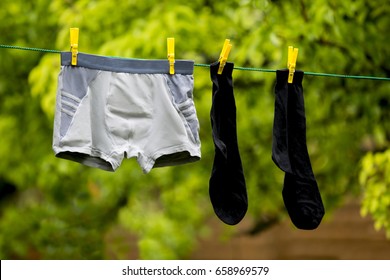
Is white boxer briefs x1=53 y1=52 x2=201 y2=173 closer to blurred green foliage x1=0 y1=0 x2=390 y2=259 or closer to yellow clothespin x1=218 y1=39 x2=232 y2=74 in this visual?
yellow clothespin x1=218 y1=39 x2=232 y2=74

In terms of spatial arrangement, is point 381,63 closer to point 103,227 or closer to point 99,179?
point 99,179

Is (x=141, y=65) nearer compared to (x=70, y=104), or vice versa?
(x=70, y=104)

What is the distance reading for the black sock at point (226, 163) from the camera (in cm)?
392

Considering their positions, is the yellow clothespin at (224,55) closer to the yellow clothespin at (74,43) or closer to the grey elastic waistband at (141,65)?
the grey elastic waistband at (141,65)

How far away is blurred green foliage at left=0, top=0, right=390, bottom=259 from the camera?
19.5 ft

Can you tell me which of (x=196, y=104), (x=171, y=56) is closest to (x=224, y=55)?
(x=171, y=56)

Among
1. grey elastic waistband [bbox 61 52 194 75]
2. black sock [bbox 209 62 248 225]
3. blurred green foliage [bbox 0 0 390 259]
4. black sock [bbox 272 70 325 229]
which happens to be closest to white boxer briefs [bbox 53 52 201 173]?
grey elastic waistband [bbox 61 52 194 75]

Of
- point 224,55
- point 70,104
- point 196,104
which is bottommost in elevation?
point 70,104

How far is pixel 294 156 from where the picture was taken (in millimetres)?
4012

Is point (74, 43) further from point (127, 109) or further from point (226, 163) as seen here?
point (226, 163)

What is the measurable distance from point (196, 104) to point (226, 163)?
3286 millimetres

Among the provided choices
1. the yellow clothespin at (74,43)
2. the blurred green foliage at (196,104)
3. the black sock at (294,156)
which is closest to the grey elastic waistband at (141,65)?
the yellow clothespin at (74,43)

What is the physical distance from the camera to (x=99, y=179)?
27.6ft

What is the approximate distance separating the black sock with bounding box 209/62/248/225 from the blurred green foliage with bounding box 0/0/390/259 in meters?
1.59
